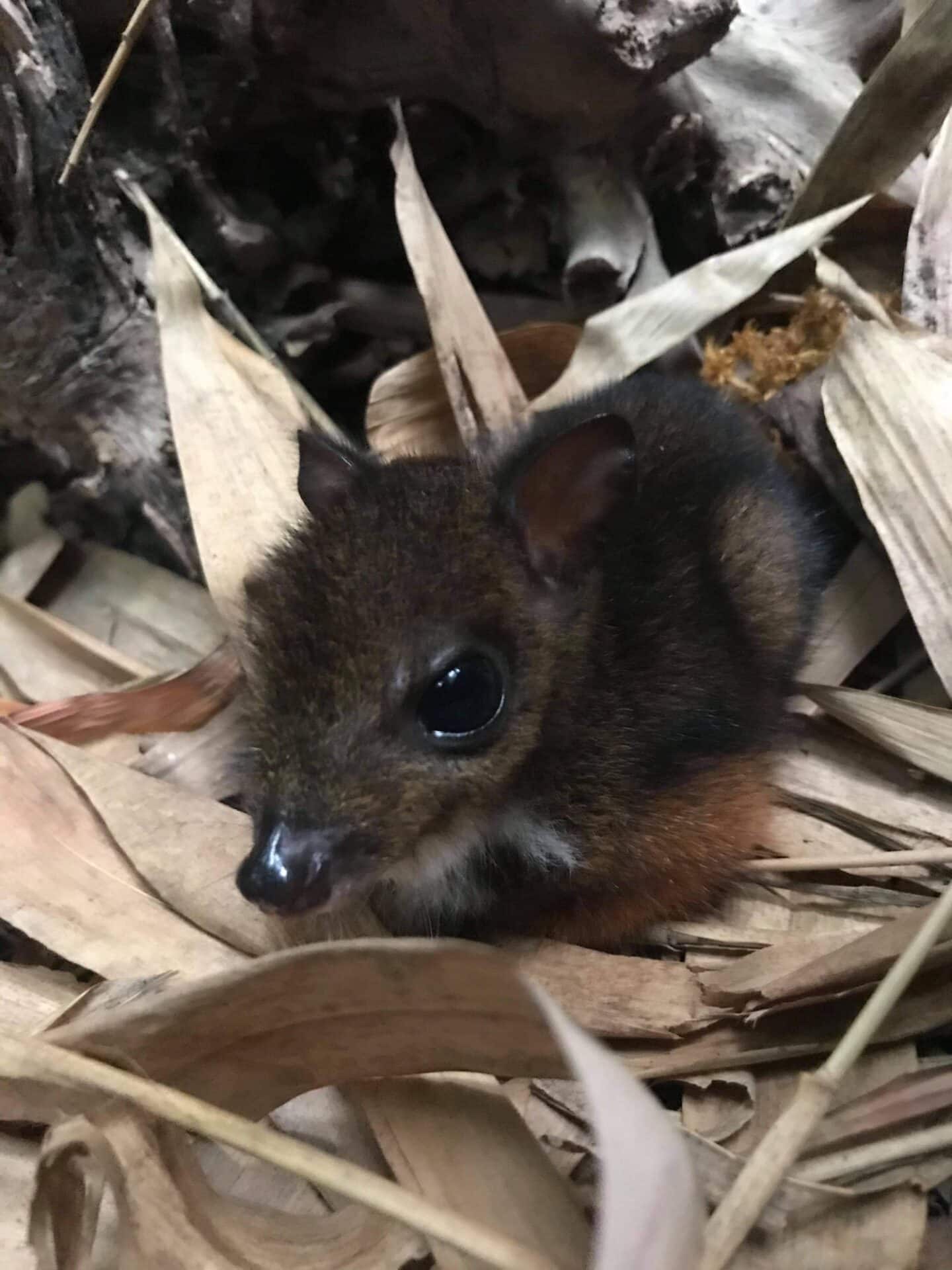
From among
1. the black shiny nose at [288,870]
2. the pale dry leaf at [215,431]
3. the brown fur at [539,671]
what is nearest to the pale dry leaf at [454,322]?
the pale dry leaf at [215,431]

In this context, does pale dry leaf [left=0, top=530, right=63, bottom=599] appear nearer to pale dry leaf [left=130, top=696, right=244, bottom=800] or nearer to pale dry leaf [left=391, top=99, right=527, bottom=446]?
pale dry leaf [left=130, top=696, right=244, bottom=800]

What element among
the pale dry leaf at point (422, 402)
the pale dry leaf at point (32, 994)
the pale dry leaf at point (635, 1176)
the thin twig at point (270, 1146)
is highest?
the pale dry leaf at point (422, 402)

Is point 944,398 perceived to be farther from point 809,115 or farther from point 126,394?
point 126,394

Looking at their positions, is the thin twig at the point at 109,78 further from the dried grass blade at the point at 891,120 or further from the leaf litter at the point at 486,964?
the dried grass blade at the point at 891,120

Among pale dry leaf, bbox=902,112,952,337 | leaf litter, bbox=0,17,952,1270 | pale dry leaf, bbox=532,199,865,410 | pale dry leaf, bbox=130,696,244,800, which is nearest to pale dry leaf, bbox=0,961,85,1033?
leaf litter, bbox=0,17,952,1270

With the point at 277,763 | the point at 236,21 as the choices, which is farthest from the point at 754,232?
the point at 277,763

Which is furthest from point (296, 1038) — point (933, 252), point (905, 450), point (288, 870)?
point (933, 252)

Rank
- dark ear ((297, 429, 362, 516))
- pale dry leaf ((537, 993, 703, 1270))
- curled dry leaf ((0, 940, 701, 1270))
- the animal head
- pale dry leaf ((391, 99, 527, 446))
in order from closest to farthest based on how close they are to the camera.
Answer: pale dry leaf ((537, 993, 703, 1270)) → curled dry leaf ((0, 940, 701, 1270)) → the animal head → dark ear ((297, 429, 362, 516)) → pale dry leaf ((391, 99, 527, 446))
